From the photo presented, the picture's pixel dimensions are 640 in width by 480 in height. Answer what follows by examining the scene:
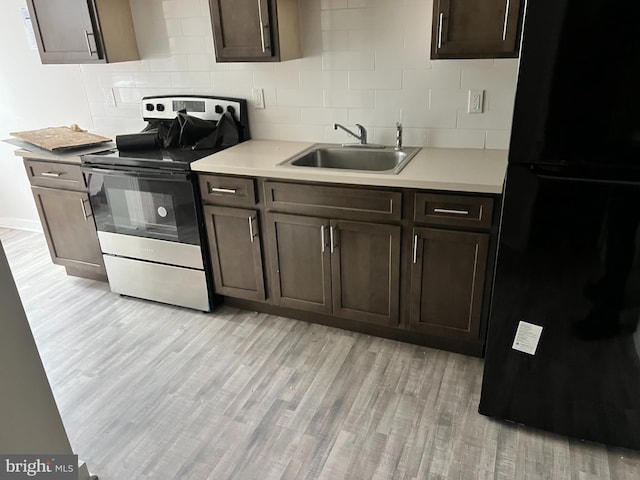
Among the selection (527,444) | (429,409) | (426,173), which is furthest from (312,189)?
(527,444)

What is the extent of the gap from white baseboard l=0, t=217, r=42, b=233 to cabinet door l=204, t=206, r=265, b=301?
2452 mm

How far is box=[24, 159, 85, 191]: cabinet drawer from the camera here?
290 cm

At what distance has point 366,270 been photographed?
2.39 meters

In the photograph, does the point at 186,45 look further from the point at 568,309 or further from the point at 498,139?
the point at 568,309

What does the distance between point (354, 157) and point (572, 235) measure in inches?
54.2

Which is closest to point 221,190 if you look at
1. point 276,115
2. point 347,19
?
point 276,115

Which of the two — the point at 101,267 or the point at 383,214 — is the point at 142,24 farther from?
the point at 383,214

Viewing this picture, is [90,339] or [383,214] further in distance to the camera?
[90,339]

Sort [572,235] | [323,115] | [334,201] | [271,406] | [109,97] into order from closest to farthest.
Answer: [572,235], [271,406], [334,201], [323,115], [109,97]

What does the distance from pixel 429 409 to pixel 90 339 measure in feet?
6.16

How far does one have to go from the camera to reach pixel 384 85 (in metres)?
2.60

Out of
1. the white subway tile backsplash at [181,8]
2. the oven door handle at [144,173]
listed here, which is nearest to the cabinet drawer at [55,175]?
the oven door handle at [144,173]

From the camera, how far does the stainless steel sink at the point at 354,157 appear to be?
2.60 meters

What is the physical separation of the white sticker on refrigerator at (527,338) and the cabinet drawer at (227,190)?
4.63ft
